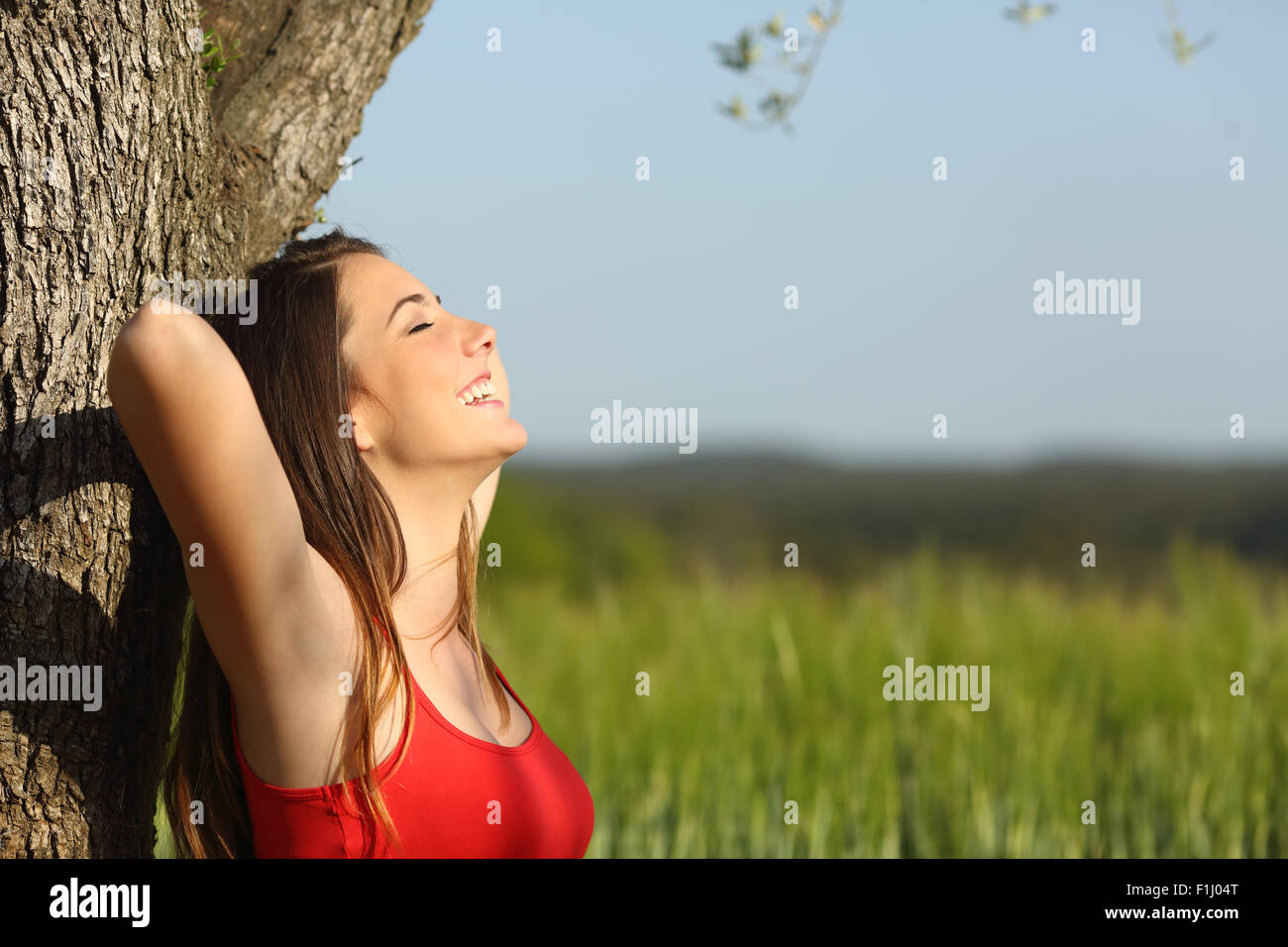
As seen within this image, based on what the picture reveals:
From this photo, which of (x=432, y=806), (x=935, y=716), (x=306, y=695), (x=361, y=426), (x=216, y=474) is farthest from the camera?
(x=935, y=716)

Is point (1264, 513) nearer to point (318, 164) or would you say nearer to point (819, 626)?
point (819, 626)

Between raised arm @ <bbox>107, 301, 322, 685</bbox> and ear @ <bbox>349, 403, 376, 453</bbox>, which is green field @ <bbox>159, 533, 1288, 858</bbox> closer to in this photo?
ear @ <bbox>349, 403, 376, 453</bbox>

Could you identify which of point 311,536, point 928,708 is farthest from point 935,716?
point 311,536

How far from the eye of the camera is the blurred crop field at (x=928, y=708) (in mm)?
3910

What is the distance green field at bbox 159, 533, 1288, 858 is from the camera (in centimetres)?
391

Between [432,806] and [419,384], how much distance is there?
689 millimetres

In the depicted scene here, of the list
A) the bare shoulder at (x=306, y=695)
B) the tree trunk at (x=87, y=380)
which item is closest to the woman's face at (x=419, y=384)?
the bare shoulder at (x=306, y=695)

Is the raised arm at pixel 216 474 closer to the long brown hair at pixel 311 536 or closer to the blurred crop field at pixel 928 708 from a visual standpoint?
the long brown hair at pixel 311 536

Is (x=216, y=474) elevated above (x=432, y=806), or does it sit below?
above

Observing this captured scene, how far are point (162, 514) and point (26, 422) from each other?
26cm

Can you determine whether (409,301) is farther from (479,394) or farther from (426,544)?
(426,544)

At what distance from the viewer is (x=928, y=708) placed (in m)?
4.57

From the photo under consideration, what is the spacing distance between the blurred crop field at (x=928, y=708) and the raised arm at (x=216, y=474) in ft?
2.75
